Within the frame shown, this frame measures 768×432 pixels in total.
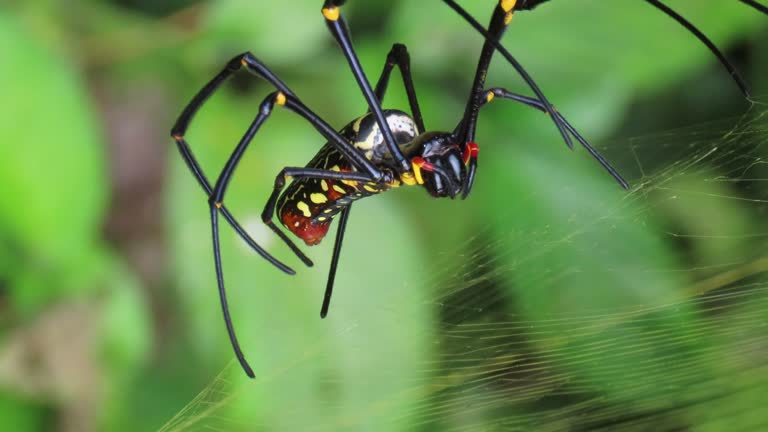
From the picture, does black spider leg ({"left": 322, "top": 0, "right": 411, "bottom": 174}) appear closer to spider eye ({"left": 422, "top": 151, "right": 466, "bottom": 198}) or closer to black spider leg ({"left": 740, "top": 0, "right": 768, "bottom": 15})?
spider eye ({"left": 422, "top": 151, "right": 466, "bottom": 198})

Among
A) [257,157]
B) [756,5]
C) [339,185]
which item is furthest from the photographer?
[257,157]

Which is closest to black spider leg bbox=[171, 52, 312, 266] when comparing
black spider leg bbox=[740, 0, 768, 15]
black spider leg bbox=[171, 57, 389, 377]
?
black spider leg bbox=[171, 57, 389, 377]

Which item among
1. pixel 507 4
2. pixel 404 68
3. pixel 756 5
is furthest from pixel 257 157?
pixel 756 5

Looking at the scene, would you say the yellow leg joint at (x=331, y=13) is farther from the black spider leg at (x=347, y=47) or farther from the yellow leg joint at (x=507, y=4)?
the yellow leg joint at (x=507, y=4)

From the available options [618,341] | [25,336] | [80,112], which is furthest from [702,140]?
[25,336]

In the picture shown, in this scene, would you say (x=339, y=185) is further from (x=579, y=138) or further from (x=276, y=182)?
(x=579, y=138)

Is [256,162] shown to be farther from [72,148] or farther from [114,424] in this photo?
[114,424]
